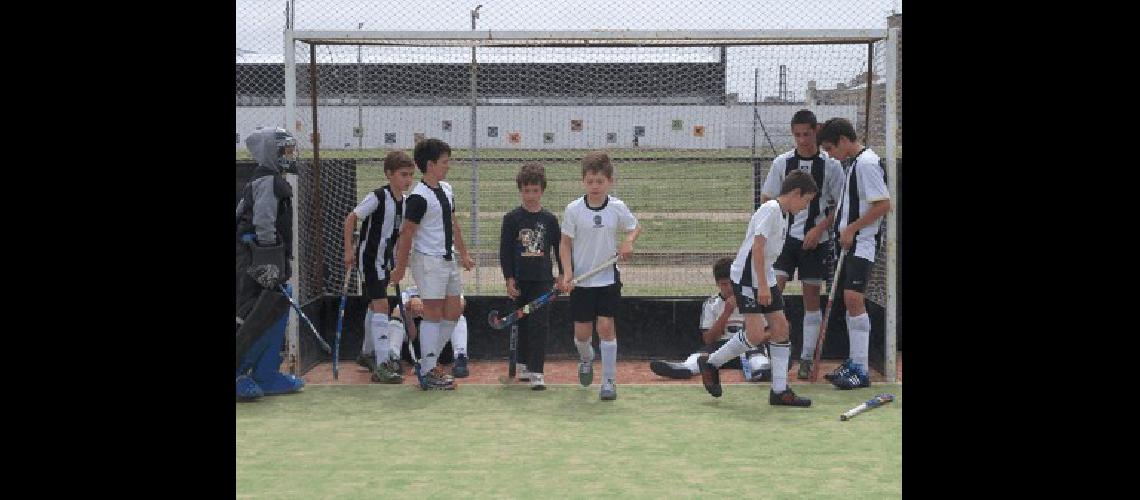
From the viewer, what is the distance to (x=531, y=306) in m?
7.46

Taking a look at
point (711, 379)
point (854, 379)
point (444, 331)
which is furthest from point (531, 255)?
point (854, 379)

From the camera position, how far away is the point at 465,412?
661cm

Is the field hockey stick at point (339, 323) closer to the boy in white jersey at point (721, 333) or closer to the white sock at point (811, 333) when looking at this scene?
the boy in white jersey at point (721, 333)

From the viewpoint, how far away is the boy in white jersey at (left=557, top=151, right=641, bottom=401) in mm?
7105

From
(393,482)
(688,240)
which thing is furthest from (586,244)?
(688,240)

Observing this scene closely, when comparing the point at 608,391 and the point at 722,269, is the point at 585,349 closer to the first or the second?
the point at 608,391

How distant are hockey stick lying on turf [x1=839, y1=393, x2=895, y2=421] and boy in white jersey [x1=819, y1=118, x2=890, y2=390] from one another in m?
0.52

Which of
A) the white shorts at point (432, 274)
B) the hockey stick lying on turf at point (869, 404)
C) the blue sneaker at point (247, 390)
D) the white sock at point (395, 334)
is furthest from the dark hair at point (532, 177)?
the hockey stick lying on turf at point (869, 404)

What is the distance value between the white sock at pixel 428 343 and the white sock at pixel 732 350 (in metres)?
1.69

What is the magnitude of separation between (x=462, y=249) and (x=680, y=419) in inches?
76.1

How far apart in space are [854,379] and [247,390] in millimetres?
3517

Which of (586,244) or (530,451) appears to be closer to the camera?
(530,451)

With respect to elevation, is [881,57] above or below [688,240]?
above

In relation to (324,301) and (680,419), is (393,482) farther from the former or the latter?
(324,301)
